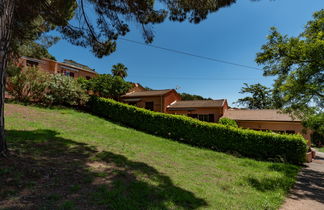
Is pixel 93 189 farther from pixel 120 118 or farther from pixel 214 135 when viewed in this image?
pixel 120 118

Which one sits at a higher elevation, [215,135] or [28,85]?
[28,85]

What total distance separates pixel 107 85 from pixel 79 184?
18.0m

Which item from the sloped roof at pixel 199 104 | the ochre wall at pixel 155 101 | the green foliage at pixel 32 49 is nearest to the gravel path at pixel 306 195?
the green foliage at pixel 32 49

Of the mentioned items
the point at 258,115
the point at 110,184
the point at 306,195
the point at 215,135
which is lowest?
the point at 306,195

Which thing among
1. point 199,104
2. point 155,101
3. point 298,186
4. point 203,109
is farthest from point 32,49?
point 199,104

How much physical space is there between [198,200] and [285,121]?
18.6 meters

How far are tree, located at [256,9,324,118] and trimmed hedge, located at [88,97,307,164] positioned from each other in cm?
243

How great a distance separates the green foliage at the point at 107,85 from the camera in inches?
761

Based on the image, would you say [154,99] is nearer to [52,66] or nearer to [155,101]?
[155,101]

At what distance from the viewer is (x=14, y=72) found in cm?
1047

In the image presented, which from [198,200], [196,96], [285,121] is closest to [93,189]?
[198,200]

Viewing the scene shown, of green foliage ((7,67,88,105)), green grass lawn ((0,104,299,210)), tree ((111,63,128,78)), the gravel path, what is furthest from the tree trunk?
tree ((111,63,128,78))

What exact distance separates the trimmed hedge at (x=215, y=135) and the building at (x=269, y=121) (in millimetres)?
8138

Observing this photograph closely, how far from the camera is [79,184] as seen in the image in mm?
3229
